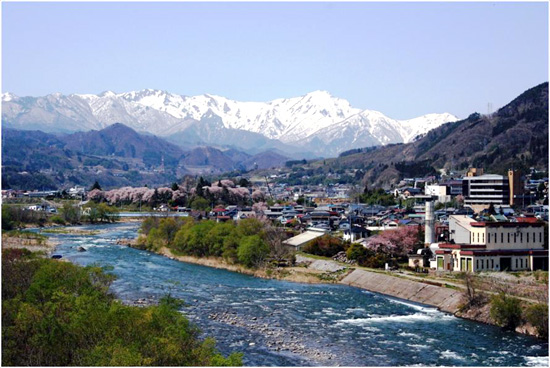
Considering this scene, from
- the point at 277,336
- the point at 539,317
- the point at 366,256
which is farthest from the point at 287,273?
the point at 539,317

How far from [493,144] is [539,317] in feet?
338

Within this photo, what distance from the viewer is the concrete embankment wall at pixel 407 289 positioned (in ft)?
122

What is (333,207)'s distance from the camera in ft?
290

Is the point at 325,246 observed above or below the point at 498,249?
below

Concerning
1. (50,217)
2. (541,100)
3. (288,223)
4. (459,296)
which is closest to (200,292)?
(459,296)

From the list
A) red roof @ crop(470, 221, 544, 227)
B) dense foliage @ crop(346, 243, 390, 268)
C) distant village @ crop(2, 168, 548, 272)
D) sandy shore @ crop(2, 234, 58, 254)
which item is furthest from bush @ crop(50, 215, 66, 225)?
red roof @ crop(470, 221, 544, 227)

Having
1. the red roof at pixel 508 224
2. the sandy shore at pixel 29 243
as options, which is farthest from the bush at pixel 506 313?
the sandy shore at pixel 29 243

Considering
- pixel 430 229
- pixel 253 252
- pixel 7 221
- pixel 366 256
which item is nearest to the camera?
pixel 366 256

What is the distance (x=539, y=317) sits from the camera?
3108cm

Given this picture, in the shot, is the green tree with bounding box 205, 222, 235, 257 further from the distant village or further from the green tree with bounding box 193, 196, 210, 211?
the green tree with bounding box 193, 196, 210, 211

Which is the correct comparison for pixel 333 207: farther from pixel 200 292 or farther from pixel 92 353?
pixel 92 353

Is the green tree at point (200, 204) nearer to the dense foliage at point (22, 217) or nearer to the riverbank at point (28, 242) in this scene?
the dense foliage at point (22, 217)

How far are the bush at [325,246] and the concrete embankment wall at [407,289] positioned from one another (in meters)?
8.50

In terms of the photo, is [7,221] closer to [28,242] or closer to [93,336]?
[28,242]
